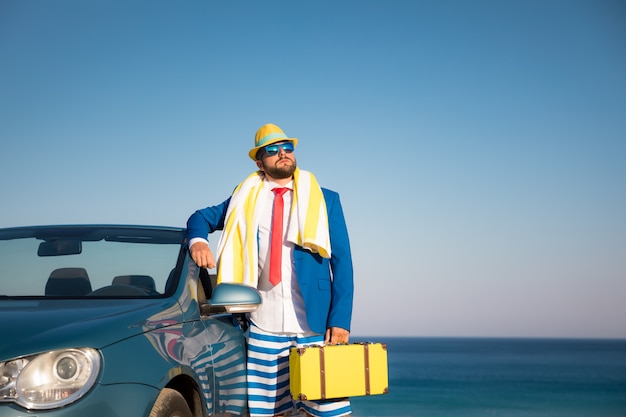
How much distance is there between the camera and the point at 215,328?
3.73 metres

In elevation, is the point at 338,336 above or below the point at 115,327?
below

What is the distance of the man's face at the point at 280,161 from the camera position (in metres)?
4.31

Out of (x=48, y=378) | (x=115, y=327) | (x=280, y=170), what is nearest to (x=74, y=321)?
(x=115, y=327)

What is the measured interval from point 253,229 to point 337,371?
984 millimetres

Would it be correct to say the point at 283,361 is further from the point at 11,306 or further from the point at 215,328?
the point at 11,306

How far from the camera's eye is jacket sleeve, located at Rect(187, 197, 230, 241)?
409cm

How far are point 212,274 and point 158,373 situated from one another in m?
1.89

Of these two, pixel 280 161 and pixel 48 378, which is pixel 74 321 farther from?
pixel 280 161

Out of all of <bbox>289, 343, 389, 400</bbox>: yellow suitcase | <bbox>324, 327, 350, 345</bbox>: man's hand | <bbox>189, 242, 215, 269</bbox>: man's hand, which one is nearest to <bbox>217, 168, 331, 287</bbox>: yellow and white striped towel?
<bbox>189, 242, 215, 269</bbox>: man's hand

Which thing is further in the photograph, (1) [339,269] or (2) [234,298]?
(1) [339,269]

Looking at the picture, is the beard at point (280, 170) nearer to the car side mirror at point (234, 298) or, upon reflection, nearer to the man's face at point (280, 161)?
the man's face at point (280, 161)

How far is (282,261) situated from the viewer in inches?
166

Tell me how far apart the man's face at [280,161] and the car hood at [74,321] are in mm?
1276

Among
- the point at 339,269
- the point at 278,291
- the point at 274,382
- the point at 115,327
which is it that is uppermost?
the point at 339,269
